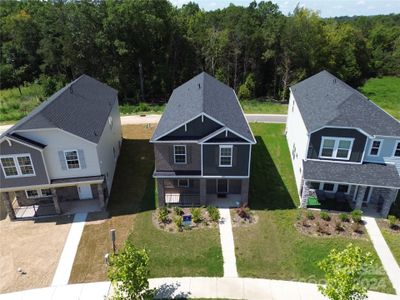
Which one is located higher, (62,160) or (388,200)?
(62,160)

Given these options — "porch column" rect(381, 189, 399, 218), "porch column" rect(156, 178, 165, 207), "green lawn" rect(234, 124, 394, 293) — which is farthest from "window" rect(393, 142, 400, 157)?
"porch column" rect(156, 178, 165, 207)

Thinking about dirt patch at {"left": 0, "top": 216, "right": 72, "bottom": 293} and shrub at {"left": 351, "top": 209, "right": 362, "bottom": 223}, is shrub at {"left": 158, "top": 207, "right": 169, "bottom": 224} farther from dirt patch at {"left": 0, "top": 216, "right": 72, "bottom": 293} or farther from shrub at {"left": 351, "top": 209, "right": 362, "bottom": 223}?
shrub at {"left": 351, "top": 209, "right": 362, "bottom": 223}

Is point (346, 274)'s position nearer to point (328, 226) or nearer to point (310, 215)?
point (328, 226)

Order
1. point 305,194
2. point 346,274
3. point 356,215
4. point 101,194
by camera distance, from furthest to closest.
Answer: point 305,194
point 101,194
point 356,215
point 346,274

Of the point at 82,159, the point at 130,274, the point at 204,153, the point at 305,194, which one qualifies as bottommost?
the point at 305,194

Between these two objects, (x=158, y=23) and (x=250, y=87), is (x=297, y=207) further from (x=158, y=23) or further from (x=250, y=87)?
(x=158, y=23)

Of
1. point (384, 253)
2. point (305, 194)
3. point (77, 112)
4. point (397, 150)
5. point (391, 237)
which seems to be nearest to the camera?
point (384, 253)

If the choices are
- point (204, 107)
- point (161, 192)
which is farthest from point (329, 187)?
point (161, 192)

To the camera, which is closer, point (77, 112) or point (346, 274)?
point (346, 274)

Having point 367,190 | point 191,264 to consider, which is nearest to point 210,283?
point 191,264
